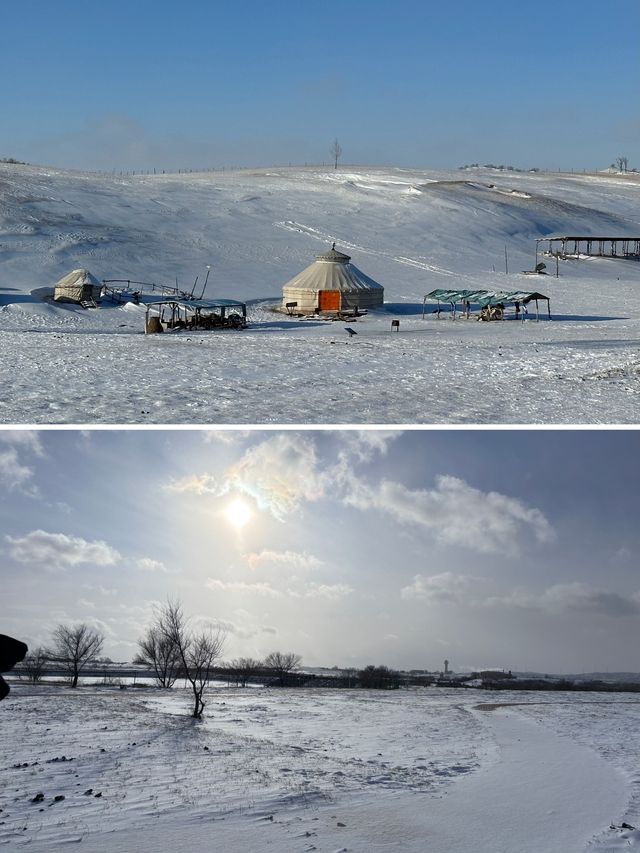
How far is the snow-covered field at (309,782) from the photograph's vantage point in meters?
13.1

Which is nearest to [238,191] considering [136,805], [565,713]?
[565,713]

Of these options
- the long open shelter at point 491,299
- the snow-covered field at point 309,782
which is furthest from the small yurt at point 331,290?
the snow-covered field at point 309,782

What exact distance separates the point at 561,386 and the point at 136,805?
14.9m

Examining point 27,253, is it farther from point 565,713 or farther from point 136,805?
point 136,805

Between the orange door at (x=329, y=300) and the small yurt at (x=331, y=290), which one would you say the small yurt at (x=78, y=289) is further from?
the orange door at (x=329, y=300)

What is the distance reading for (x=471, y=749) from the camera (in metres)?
21.9

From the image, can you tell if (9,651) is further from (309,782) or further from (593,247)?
(593,247)

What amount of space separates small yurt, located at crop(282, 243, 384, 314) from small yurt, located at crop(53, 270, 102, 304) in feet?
33.2

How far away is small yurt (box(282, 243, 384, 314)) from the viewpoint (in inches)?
2013

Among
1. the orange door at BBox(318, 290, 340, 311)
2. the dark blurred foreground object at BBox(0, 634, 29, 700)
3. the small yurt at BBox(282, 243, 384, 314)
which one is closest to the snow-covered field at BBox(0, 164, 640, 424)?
the small yurt at BBox(282, 243, 384, 314)

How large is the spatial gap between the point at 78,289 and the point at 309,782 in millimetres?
38168

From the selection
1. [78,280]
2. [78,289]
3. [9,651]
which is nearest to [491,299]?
[78,289]

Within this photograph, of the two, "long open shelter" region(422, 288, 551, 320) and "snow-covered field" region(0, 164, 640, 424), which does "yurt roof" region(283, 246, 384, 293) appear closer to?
"snow-covered field" region(0, 164, 640, 424)

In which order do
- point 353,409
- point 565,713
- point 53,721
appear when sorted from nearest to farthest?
point 353,409 → point 53,721 → point 565,713
